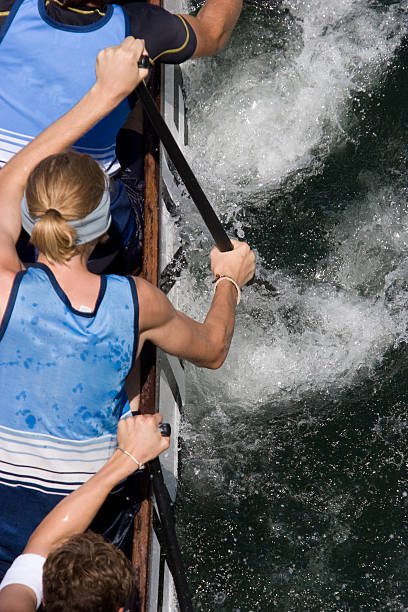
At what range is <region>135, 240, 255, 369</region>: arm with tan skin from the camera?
2008mm

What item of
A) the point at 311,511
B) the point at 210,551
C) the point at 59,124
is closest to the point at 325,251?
the point at 311,511

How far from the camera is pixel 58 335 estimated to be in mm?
1832

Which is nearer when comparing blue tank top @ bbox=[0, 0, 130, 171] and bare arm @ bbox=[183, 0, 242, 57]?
blue tank top @ bbox=[0, 0, 130, 171]

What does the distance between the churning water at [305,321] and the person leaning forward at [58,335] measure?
1510 mm

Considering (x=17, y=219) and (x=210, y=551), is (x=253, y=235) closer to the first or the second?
(x=210, y=551)

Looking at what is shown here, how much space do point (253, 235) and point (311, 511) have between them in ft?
5.81

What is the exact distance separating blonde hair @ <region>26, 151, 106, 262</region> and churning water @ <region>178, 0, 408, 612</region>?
1758mm

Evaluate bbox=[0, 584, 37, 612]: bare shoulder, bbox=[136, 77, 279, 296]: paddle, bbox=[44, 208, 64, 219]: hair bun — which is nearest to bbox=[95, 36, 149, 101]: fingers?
bbox=[136, 77, 279, 296]: paddle

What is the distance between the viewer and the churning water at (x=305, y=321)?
325 centimetres

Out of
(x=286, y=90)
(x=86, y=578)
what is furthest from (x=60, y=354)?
(x=286, y=90)

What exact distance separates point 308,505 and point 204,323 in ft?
4.91

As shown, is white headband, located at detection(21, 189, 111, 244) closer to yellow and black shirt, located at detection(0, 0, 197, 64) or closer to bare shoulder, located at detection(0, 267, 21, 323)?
bare shoulder, located at detection(0, 267, 21, 323)

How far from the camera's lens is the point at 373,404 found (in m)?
3.62

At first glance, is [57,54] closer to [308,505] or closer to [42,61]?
[42,61]
